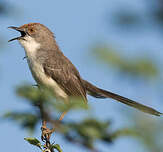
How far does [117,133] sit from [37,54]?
529 cm

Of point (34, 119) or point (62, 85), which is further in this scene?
point (62, 85)

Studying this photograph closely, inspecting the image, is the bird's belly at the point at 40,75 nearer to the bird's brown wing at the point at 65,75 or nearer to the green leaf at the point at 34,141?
the bird's brown wing at the point at 65,75

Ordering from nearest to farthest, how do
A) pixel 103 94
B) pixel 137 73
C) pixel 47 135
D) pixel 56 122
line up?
pixel 56 122 → pixel 137 73 → pixel 47 135 → pixel 103 94

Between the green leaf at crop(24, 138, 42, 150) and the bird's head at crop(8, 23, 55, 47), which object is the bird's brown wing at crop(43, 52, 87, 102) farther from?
the green leaf at crop(24, 138, 42, 150)

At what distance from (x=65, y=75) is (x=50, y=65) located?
453 mm

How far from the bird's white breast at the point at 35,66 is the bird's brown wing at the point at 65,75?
→ 116 millimetres

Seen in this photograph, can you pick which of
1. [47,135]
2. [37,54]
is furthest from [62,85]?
[47,135]

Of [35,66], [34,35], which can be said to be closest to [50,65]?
[35,66]

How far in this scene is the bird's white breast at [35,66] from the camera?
6324mm

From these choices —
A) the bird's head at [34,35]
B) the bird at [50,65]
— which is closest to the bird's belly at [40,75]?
the bird at [50,65]

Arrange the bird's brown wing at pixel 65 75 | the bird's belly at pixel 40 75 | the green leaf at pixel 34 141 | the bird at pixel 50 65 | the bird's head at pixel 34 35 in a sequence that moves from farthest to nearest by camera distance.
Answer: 1. the bird's head at pixel 34 35
2. the bird's brown wing at pixel 65 75
3. the bird at pixel 50 65
4. the bird's belly at pixel 40 75
5. the green leaf at pixel 34 141

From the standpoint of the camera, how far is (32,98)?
1551mm

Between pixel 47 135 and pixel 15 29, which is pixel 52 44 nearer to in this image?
pixel 15 29

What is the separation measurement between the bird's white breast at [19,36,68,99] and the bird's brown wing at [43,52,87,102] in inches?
4.6
